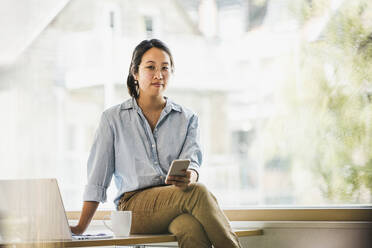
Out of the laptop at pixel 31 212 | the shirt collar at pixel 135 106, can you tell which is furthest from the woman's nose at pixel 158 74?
the laptop at pixel 31 212

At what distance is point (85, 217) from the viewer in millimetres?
1965

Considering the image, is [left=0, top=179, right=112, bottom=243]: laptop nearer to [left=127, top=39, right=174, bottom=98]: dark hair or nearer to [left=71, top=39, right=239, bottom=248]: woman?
[left=71, top=39, right=239, bottom=248]: woman

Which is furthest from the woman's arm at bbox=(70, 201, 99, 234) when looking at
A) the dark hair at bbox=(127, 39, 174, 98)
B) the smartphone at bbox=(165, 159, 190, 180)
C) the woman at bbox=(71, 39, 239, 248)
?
the dark hair at bbox=(127, 39, 174, 98)

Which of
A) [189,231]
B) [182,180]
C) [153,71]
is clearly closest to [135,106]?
[153,71]

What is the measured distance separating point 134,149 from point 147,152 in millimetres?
49

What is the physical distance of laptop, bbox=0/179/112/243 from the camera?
5.32 feet

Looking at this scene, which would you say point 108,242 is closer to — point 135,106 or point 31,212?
point 31,212

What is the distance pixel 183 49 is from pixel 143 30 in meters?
0.28

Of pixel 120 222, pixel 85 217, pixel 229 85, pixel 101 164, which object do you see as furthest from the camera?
pixel 229 85

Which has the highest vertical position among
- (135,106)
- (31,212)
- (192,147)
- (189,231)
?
(135,106)

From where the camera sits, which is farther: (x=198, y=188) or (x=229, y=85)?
(x=229, y=85)

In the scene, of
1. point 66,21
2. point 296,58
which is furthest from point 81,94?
point 296,58

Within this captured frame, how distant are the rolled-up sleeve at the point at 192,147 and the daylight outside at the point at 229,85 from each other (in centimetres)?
43

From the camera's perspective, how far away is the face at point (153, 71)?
2.12 meters
